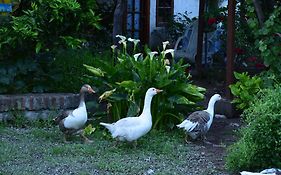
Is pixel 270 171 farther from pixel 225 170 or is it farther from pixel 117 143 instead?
pixel 117 143

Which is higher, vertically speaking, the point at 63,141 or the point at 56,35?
the point at 56,35

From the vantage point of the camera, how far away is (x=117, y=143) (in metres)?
6.79

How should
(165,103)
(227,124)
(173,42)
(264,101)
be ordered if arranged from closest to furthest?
(264,101) → (165,103) → (227,124) → (173,42)

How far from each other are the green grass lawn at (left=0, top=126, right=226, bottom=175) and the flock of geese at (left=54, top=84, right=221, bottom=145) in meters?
0.14

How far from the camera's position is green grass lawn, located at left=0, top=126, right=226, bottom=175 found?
5.91m

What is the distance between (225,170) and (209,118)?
1.15m

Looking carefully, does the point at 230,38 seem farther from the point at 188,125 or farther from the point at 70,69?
the point at 188,125

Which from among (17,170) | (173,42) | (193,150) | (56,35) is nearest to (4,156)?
(17,170)

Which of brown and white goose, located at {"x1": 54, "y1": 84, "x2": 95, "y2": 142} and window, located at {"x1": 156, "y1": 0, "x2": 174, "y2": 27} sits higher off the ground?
window, located at {"x1": 156, "y1": 0, "x2": 174, "y2": 27}

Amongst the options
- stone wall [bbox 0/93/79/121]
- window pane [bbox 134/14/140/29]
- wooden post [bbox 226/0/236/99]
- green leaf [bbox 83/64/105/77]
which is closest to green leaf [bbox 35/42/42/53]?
stone wall [bbox 0/93/79/121]

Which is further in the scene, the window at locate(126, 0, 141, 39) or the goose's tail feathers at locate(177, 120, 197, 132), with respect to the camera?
the window at locate(126, 0, 141, 39)

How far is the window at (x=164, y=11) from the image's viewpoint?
14.8 meters

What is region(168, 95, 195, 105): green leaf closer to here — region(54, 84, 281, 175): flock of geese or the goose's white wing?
region(54, 84, 281, 175): flock of geese

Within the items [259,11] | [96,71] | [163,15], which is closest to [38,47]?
[96,71]
